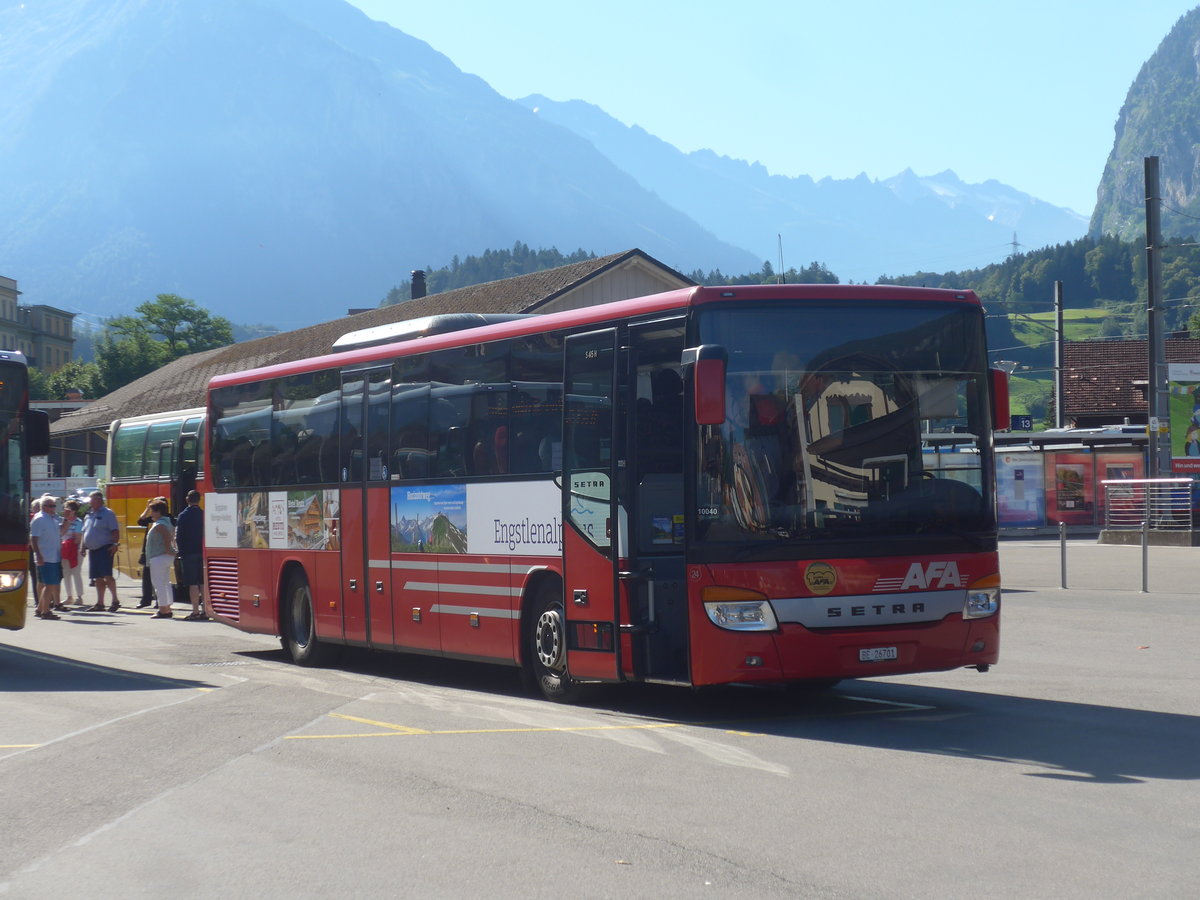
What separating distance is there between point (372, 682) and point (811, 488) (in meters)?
5.90

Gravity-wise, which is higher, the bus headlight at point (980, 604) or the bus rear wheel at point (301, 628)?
the bus headlight at point (980, 604)

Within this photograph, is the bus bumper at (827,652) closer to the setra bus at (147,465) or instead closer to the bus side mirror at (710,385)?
the bus side mirror at (710,385)

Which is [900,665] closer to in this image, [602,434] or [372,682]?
[602,434]

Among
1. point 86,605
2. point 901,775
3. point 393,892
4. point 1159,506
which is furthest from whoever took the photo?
point 1159,506

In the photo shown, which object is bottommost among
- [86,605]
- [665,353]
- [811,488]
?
[86,605]

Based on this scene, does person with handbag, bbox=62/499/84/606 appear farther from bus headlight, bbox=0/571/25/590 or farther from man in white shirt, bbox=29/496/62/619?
bus headlight, bbox=0/571/25/590

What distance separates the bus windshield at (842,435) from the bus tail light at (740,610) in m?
0.26

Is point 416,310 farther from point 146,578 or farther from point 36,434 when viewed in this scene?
point 36,434

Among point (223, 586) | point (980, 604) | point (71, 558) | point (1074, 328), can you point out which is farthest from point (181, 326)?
point (980, 604)

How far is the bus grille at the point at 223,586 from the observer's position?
17484 millimetres

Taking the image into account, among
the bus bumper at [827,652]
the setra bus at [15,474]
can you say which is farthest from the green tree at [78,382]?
the bus bumper at [827,652]

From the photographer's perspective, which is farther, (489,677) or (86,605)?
(86,605)

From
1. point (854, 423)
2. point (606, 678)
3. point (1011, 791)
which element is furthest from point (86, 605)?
point (1011, 791)

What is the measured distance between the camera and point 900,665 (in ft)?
33.6
